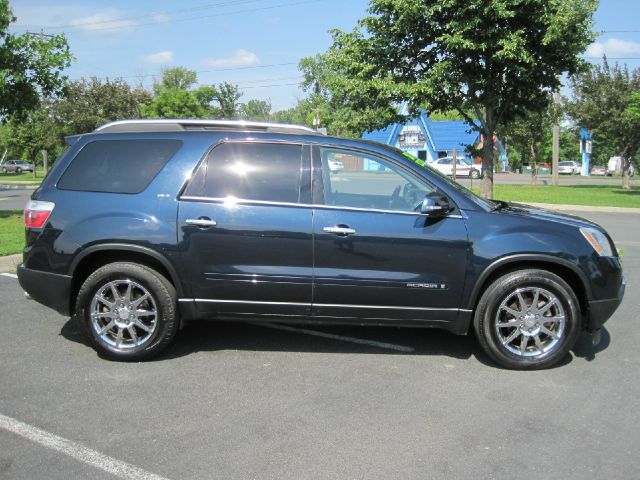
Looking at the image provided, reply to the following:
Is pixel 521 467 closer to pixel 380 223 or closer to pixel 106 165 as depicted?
pixel 380 223

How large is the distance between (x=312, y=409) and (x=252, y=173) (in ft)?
6.48

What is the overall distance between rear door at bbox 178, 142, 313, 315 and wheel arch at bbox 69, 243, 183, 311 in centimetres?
18

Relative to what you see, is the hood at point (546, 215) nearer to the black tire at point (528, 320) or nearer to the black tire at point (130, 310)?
the black tire at point (528, 320)

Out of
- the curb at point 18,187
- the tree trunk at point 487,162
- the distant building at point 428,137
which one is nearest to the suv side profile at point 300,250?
the tree trunk at point 487,162

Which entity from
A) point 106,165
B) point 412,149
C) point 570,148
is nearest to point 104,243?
point 106,165

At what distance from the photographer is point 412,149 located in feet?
209

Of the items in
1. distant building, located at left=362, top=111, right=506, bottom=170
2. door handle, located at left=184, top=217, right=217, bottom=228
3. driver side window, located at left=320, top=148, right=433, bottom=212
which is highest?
distant building, located at left=362, top=111, right=506, bottom=170

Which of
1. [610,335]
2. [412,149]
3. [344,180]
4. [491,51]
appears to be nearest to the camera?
[344,180]

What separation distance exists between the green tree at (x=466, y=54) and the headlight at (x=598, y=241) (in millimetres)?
7467

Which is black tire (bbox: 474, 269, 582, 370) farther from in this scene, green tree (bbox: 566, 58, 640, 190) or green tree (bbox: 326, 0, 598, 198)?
green tree (bbox: 566, 58, 640, 190)

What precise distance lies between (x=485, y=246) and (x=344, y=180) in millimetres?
1281

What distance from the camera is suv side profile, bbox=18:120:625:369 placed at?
15.1 feet

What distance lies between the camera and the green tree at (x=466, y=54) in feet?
37.9

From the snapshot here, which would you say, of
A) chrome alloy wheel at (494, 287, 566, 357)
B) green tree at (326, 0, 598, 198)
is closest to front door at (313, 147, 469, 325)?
chrome alloy wheel at (494, 287, 566, 357)
